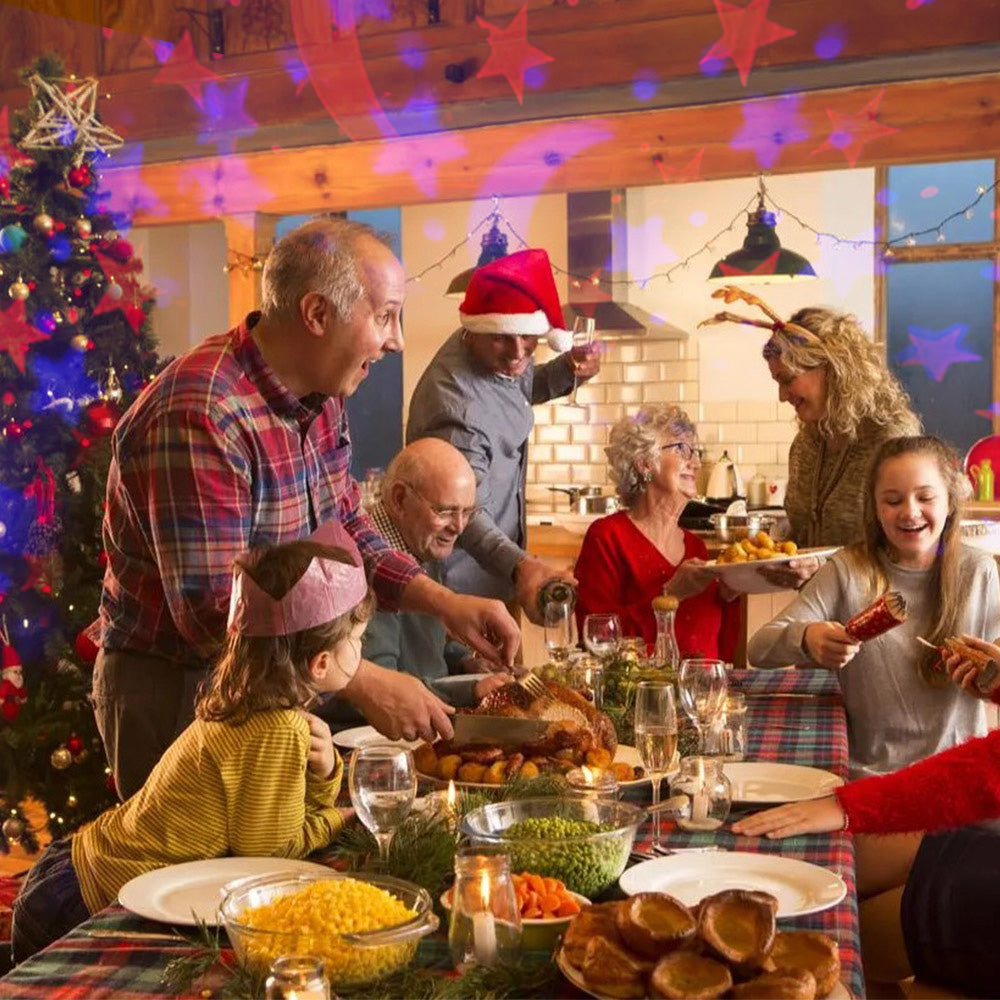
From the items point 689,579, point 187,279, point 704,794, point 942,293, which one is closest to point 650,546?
point 689,579

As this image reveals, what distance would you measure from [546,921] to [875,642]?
5.83 feet

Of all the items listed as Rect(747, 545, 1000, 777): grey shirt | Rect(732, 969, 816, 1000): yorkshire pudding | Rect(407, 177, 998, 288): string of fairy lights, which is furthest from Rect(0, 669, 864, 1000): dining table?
Rect(407, 177, 998, 288): string of fairy lights

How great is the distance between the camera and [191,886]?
170 centimetres

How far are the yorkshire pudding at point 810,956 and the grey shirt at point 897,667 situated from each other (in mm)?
1654

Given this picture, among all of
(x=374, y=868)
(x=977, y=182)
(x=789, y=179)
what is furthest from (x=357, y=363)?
(x=977, y=182)

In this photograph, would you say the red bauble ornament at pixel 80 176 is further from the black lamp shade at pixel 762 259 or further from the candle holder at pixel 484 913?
the candle holder at pixel 484 913

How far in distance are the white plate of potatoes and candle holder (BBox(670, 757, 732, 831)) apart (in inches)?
63.0

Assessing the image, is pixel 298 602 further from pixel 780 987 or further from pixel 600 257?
pixel 600 257

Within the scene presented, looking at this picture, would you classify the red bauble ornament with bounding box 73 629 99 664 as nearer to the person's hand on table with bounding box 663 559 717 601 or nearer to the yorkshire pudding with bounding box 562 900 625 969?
the person's hand on table with bounding box 663 559 717 601

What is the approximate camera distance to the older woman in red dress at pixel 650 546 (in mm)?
3898

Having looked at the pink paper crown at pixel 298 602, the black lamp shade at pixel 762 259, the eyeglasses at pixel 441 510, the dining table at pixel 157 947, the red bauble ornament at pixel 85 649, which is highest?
the black lamp shade at pixel 762 259

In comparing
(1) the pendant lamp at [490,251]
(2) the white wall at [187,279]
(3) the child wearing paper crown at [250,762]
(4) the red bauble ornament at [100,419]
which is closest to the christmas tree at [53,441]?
(4) the red bauble ornament at [100,419]

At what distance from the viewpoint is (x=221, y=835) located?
1.84 m

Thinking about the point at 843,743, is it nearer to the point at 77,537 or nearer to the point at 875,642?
the point at 875,642
